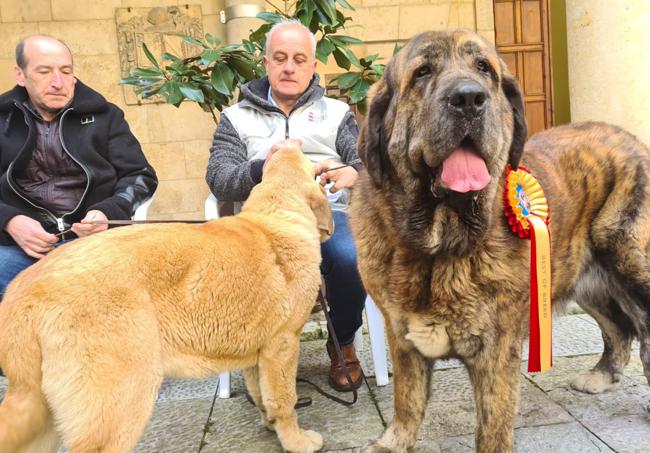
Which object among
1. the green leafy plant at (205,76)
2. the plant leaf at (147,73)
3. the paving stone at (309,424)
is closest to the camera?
the paving stone at (309,424)

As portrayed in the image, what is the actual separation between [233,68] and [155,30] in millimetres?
2994

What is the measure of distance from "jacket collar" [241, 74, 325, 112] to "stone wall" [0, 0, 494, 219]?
3260 mm

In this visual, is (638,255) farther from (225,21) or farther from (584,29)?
(225,21)

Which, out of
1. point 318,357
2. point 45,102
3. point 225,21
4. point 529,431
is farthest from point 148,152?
point 529,431

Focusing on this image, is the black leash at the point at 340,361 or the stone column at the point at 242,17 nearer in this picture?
the black leash at the point at 340,361

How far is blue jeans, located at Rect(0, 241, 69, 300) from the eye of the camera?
271cm

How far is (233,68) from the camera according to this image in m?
3.97

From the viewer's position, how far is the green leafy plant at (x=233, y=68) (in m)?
3.75

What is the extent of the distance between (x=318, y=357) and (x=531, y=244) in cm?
212

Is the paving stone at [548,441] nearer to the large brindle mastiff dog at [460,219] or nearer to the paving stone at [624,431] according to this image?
the paving stone at [624,431]

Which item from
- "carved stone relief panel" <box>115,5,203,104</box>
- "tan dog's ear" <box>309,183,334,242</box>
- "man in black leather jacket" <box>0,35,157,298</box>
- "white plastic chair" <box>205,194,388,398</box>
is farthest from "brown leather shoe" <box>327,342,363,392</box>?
"carved stone relief panel" <box>115,5,203,104</box>

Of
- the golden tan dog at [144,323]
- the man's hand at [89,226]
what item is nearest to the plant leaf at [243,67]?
the man's hand at [89,226]

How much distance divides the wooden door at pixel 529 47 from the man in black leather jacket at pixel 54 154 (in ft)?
18.9

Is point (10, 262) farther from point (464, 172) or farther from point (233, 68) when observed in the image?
point (464, 172)
